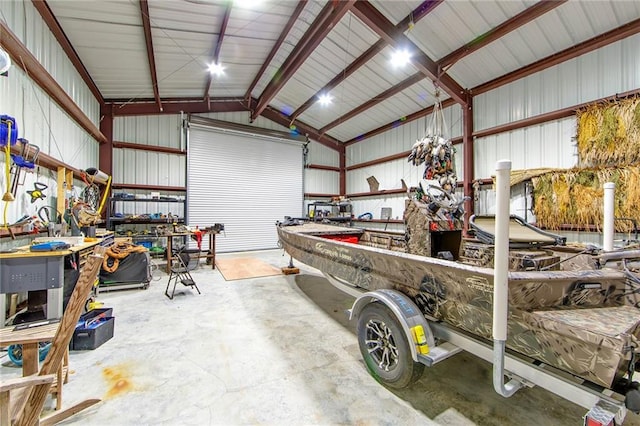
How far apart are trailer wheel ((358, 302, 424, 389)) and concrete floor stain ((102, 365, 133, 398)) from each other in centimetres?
181

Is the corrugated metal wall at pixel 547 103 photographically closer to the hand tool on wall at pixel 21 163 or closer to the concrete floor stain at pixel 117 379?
the concrete floor stain at pixel 117 379

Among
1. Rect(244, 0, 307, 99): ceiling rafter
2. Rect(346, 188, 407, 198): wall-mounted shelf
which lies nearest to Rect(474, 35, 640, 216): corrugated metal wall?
Rect(346, 188, 407, 198): wall-mounted shelf

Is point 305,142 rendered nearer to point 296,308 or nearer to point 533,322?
point 296,308

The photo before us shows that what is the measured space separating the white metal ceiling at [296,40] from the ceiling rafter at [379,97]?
0.14 metres

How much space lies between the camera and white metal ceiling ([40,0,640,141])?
418 cm

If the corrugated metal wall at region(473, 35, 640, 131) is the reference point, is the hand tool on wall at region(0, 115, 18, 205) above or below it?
below

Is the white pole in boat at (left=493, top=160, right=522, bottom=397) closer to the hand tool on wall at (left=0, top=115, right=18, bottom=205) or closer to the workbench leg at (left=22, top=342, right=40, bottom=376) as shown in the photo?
the workbench leg at (left=22, top=342, right=40, bottom=376)

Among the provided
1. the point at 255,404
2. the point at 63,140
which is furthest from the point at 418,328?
the point at 63,140

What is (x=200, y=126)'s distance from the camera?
8102 millimetres

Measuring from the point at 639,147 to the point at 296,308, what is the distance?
569 cm

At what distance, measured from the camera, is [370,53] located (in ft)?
18.6

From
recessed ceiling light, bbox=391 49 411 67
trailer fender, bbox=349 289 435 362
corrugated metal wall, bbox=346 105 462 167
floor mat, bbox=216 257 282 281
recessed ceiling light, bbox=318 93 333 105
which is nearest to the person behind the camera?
trailer fender, bbox=349 289 435 362

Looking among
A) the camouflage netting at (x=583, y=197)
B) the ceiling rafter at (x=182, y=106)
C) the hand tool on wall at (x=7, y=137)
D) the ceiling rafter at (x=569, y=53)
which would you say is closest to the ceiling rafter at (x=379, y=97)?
the ceiling rafter at (x=569, y=53)

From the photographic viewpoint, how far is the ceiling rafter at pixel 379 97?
6234 mm
